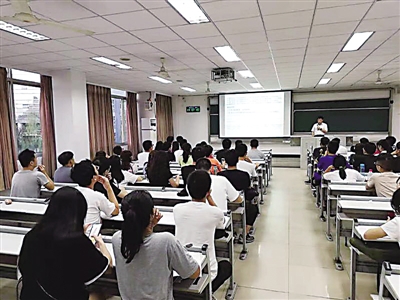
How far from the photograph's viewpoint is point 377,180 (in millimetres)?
3363

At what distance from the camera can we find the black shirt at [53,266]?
1.40m

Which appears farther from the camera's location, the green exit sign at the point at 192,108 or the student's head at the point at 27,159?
the green exit sign at the point at 192,108

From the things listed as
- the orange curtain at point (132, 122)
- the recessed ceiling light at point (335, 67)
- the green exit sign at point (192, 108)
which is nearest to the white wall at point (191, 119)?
the green exit sign at point (192, 108)

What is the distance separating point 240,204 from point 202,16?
220 centimetres

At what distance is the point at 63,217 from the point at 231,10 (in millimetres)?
2686

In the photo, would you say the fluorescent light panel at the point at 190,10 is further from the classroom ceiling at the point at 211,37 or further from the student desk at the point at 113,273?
the student desk at the point at 113,273

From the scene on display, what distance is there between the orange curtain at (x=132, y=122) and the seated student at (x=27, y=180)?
661cm

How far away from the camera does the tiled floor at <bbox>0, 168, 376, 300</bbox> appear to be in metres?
2.83

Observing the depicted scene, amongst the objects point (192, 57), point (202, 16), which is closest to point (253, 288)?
point (202, 16)

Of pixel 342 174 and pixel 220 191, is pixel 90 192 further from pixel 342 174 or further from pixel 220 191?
pixel 342 174

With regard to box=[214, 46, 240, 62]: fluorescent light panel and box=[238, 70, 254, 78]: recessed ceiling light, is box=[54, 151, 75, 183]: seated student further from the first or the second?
box=[238, 70, 254, 78]: recessed ceiling light

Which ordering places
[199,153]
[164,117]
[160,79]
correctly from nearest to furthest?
1. [199,153]
2. [160,79]
3. [164,117]

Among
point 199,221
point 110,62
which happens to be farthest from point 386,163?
point 110,62

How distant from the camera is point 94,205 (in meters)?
2.46
